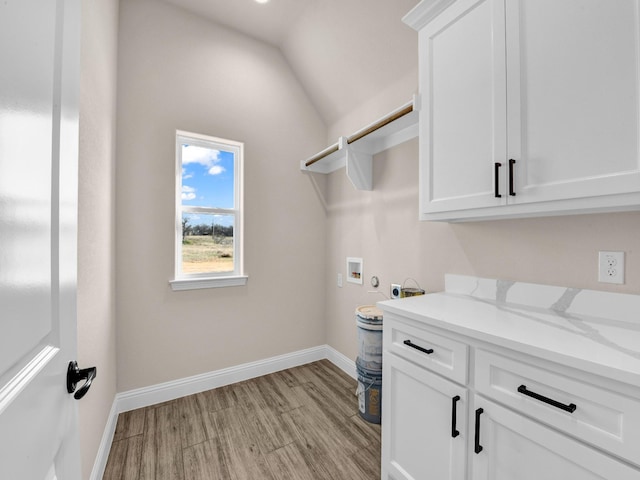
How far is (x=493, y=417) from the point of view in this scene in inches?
39.9

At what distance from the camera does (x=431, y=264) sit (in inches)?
75.9

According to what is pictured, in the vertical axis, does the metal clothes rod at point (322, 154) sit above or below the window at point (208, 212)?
above

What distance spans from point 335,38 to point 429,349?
7.64 ft

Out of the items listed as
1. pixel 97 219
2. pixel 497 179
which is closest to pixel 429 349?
pixel 497 179

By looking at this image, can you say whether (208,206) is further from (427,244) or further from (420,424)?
(420,424)

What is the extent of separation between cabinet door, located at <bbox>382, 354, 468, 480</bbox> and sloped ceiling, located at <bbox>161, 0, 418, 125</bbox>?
6.32ft

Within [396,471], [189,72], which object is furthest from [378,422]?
[189,72]

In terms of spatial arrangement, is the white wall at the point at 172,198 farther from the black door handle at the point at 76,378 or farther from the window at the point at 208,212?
the black door handle at the point at 76,378

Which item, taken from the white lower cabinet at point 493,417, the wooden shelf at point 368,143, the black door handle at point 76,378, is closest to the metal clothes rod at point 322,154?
the wooden shelf at point 368,143

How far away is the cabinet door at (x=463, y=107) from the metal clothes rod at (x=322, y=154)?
2.96 ft

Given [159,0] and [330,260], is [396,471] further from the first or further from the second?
[159,0]

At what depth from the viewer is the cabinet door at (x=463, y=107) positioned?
123 cm

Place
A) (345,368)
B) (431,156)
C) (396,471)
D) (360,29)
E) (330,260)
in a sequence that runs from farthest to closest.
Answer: (330,260) < (345,368) < (360,29) < (431,156) < (396,471)

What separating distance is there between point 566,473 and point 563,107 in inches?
46.6
